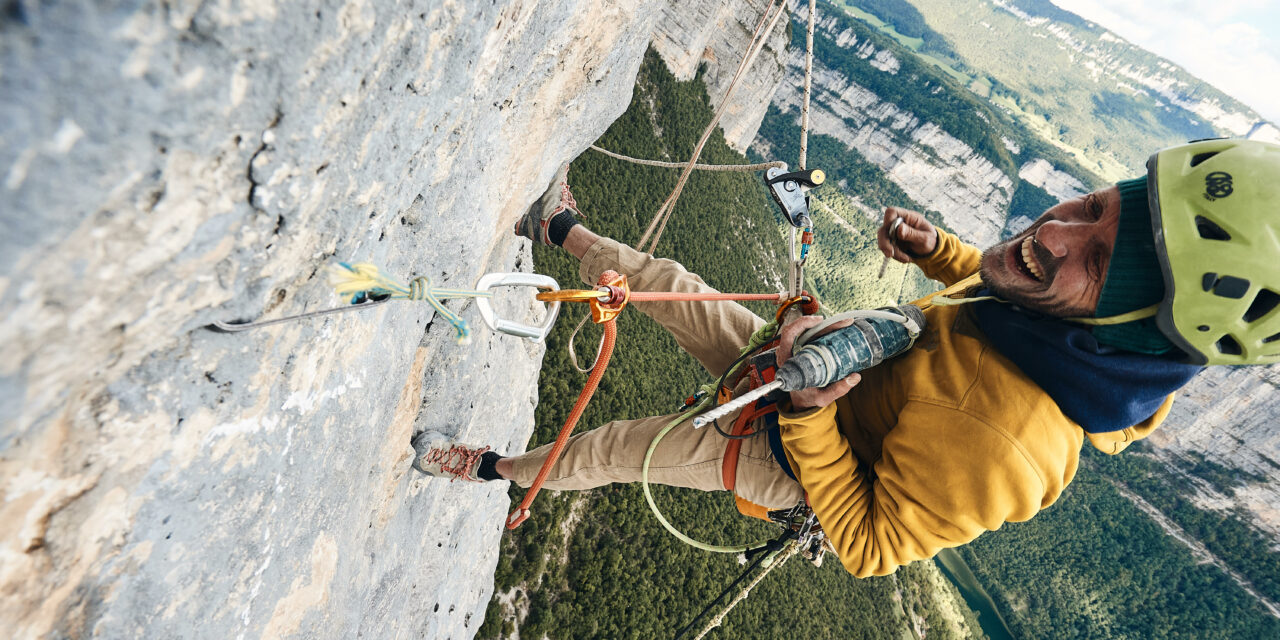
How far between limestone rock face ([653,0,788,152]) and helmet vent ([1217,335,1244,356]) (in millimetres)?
19361

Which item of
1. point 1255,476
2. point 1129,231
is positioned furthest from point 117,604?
point 1255,476

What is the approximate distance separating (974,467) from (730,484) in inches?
44.3

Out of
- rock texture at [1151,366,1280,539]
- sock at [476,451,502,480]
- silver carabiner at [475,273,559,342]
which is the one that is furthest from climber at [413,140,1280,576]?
rock texture at [1151,366,1280,539]

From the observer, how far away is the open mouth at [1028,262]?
1.97 m

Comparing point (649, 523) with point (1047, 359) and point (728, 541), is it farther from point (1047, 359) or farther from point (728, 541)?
point (1047, 359)

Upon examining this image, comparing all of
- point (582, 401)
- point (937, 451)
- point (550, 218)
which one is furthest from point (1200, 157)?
point (550, 218)

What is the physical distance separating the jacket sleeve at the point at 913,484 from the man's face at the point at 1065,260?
1.78 feet

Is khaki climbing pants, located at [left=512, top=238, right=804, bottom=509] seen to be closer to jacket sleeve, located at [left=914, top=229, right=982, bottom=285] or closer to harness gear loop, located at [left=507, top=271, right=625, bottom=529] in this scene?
harness gear loop, located at [left=507, top=271, right=625, bottom=529]

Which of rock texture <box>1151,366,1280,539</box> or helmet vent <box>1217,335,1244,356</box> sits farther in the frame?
rock texture <box>1151,366,1280,539</box>

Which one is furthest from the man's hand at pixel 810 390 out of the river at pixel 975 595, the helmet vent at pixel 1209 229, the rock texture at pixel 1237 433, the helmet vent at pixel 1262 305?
the rock texture at pixel 1237 433

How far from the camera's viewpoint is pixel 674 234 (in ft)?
69.2

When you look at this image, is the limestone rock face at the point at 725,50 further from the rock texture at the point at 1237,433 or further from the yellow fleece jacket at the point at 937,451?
the rock texture at the point at 1237,433

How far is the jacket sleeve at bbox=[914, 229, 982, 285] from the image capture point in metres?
2.82

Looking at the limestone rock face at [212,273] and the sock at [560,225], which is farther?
the sock at [560,225]
